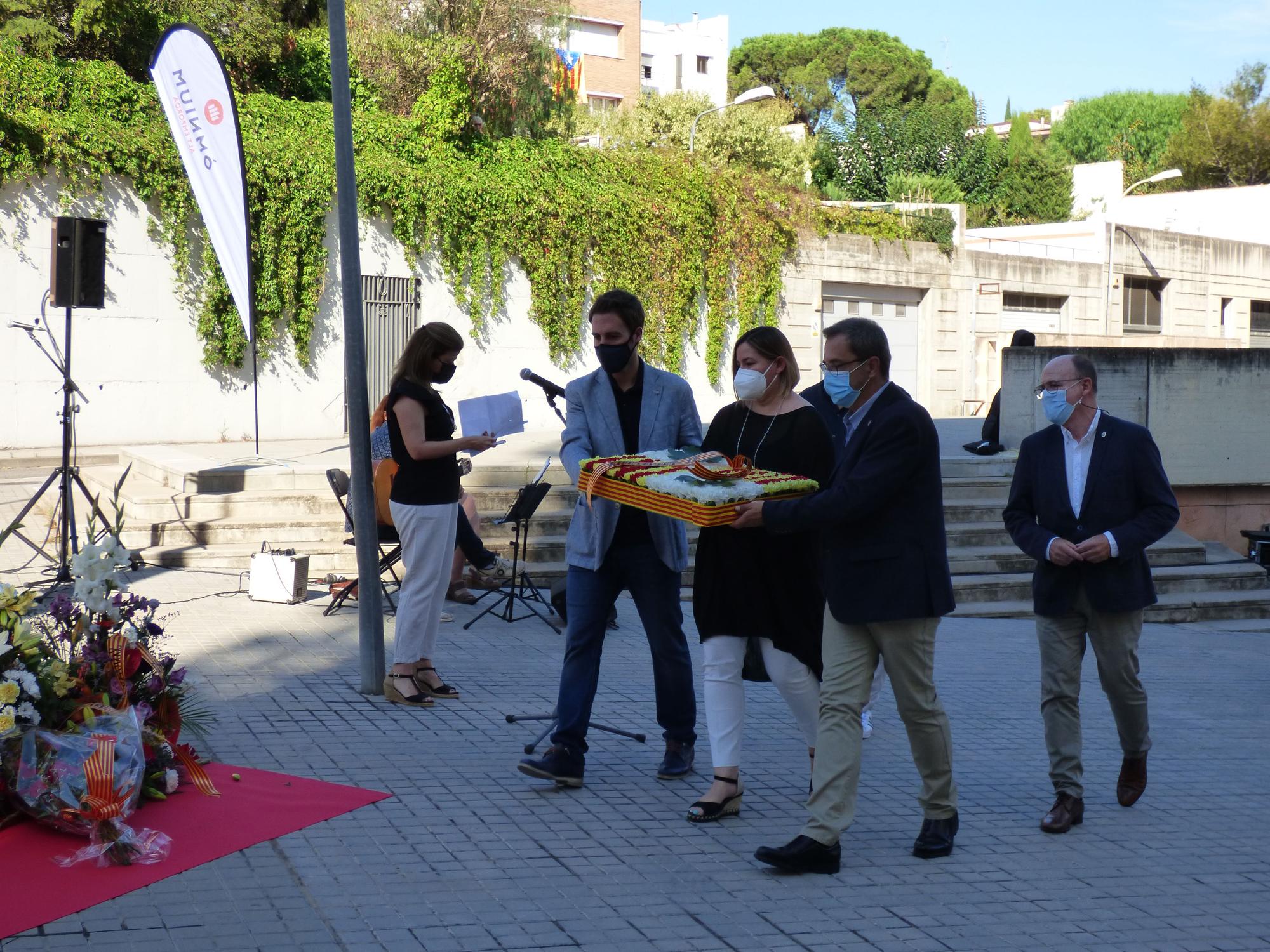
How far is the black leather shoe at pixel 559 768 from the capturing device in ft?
17.0

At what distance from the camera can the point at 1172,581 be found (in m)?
12.0

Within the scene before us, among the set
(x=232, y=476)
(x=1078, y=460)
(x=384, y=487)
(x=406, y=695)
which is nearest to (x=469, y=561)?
(x=384, y=487)

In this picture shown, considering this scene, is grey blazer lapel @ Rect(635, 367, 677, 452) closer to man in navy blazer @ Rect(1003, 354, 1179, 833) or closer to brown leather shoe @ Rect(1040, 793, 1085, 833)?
man in navy blazer @ Rect(1003, 354, 1179, 833)

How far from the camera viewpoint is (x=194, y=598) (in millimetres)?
9172

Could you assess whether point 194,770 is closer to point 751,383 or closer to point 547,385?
point 547,385

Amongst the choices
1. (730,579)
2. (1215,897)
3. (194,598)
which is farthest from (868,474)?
(194,598)

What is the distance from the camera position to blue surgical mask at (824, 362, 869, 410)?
455cm

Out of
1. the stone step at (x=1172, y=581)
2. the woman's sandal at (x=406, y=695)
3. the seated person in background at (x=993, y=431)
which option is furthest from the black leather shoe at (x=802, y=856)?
the seated person in background at (x=993, y=431)

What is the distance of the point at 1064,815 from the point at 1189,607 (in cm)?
766

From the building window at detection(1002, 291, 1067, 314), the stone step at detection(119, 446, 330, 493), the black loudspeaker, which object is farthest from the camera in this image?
the building window at detection(1002, 291, 1067, 314)

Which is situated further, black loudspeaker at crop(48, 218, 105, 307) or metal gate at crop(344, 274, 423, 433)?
metal gate at crop(344, 274, 423, 433)

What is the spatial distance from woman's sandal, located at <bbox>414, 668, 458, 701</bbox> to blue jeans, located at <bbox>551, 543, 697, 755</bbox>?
5.17 ft

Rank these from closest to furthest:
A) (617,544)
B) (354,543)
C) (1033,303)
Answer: (617,544), (354,543), (1033,303)

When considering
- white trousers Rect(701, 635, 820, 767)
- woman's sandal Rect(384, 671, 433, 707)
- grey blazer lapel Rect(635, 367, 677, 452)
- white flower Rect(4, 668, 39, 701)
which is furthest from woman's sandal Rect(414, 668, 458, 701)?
white flower Rect(4, 668, 39, 701)
